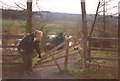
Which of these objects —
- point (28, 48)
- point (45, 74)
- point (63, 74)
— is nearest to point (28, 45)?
point (28, 48)

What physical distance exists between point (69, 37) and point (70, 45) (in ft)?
0.40

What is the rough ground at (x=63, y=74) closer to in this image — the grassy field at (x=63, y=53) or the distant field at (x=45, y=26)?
the grassy field at (x=63, y=53)

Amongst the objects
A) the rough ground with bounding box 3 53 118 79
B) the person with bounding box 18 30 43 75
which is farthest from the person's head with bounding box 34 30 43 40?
the rough ground with bounding box 3 53 118 79

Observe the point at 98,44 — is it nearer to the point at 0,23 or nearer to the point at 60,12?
the point at 60,12

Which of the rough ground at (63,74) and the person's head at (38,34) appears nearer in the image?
the person's head at (38,34)

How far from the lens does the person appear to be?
103 inches

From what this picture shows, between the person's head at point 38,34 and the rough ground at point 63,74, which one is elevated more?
the person's head at point 38,34

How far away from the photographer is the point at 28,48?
2693 mm

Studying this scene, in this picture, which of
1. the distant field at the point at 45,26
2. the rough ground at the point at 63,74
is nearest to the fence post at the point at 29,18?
the distant field at the point at 45,26

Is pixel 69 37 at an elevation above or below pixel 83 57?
above

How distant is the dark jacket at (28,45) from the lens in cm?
263

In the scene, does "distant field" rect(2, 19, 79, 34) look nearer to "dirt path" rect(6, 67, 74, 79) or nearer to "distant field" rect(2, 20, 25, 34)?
"distant field" rect(2, 20, 25, 34)

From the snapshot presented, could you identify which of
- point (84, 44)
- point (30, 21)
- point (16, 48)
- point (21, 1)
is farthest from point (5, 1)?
point (84, 44)

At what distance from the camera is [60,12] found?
8.58 ft
